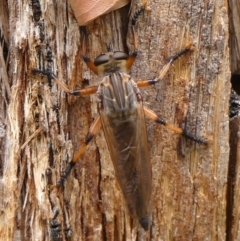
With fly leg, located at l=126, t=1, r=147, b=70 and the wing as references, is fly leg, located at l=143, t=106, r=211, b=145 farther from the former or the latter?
fly leg, located at l=126, t=1, r=147, b=70

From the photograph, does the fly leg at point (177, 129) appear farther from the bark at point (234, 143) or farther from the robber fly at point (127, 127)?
the bark at point (234, 143)

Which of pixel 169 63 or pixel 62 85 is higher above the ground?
pixel 169 63

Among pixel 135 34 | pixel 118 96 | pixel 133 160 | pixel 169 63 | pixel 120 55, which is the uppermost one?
pixel 135 34

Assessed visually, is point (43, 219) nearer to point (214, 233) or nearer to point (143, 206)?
point (143, 206)

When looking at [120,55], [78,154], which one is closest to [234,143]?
[120,55]

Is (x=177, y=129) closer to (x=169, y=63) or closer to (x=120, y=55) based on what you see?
(x=169, y=63)


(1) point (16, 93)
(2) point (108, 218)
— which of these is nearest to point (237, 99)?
(2) point (108, 218)

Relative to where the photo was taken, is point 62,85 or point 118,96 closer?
point 62,85

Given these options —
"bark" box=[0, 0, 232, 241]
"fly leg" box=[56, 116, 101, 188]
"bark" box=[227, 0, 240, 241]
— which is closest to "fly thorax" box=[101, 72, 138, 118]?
"bark" box=[0, 0, 232, 241]

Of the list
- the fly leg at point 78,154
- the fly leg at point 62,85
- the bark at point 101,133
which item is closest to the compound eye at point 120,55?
the bark at point 101,133
